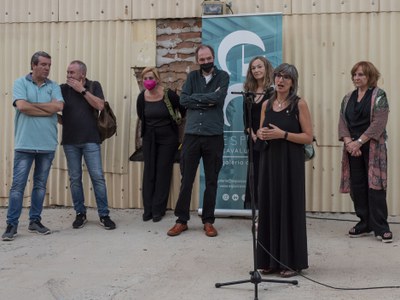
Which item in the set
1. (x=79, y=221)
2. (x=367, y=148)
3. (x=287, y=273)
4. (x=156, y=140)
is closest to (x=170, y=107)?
(x=156, y=140)

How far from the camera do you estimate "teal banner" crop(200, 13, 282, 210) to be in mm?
6738

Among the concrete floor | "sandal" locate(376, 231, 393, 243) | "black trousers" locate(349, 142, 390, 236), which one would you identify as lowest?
the concrete floor

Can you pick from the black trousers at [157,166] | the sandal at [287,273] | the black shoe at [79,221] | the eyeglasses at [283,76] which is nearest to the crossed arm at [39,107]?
the black trousers at [157,166]

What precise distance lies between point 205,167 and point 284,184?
163 centimetres

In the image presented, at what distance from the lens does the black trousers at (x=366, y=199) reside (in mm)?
5848

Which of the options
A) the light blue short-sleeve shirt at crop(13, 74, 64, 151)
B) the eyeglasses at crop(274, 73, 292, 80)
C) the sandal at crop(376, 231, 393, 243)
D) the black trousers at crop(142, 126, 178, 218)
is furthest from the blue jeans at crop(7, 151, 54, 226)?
the sandal at crop(376, 231, 393, 243)

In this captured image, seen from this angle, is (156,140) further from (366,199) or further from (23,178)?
(366,199)

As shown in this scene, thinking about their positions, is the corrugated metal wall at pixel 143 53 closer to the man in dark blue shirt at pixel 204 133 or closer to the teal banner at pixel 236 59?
the teal banner at pixel 236 59

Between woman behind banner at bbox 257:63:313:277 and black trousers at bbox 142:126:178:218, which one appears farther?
black trousers at bbox 142:126:178:218

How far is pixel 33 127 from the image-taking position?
20.2ft

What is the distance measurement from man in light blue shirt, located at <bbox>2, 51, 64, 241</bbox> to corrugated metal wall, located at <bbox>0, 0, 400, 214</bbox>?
1255 mm

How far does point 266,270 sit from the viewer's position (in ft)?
16.0

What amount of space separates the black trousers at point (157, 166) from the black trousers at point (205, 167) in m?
0.65

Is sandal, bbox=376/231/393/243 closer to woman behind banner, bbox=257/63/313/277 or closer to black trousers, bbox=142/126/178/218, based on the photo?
woman behind banner, bbox=257/63/313/277
